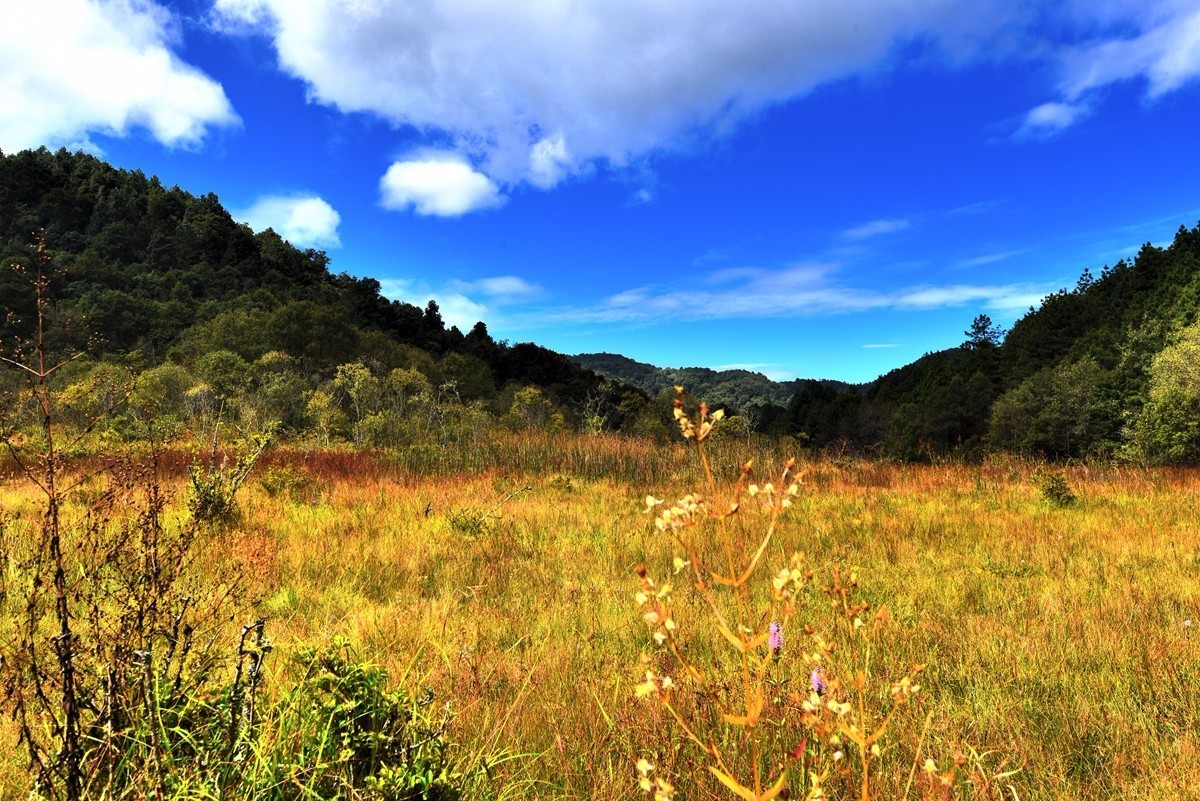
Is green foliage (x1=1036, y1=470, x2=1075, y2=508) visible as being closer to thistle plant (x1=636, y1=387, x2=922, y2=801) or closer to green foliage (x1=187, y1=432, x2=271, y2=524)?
thistle plant (x1=636, y1=387, x2=922, y2=801)

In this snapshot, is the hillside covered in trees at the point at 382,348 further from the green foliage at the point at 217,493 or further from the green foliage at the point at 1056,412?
the green foliage at the point at 217,493

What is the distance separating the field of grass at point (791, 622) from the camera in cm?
205

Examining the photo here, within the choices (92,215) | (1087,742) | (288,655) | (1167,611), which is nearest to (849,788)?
(1087,742)

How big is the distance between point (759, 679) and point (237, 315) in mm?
52100

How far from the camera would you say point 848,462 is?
13.2m

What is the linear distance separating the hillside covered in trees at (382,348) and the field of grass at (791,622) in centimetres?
1332

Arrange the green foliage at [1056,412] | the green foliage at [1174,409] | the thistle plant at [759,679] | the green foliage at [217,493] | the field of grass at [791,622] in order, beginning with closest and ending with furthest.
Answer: the thistle plant at [759,679] → the field of grass at [791,622] → the green foliage at [217,493] → the green foliage at [1174,409] → the green foliage at [1056,412]

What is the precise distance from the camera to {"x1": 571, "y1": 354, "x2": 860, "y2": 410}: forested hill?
123 metres

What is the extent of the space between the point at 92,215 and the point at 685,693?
82952 millimetres

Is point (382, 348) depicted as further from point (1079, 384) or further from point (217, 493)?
point (1079, 384)

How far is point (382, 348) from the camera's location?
4888cm

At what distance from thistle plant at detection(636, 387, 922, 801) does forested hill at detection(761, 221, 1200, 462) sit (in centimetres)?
3086

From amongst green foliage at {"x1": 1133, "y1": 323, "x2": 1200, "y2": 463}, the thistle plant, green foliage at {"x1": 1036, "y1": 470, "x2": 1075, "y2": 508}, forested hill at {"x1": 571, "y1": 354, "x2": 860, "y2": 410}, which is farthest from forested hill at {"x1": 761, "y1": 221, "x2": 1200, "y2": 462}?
forested hill at {"x1": 571, "y1": 354, "x2": 860, "y2": 410}

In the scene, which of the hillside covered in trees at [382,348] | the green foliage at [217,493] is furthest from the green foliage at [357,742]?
the hillside covered in trees at [382,348]
